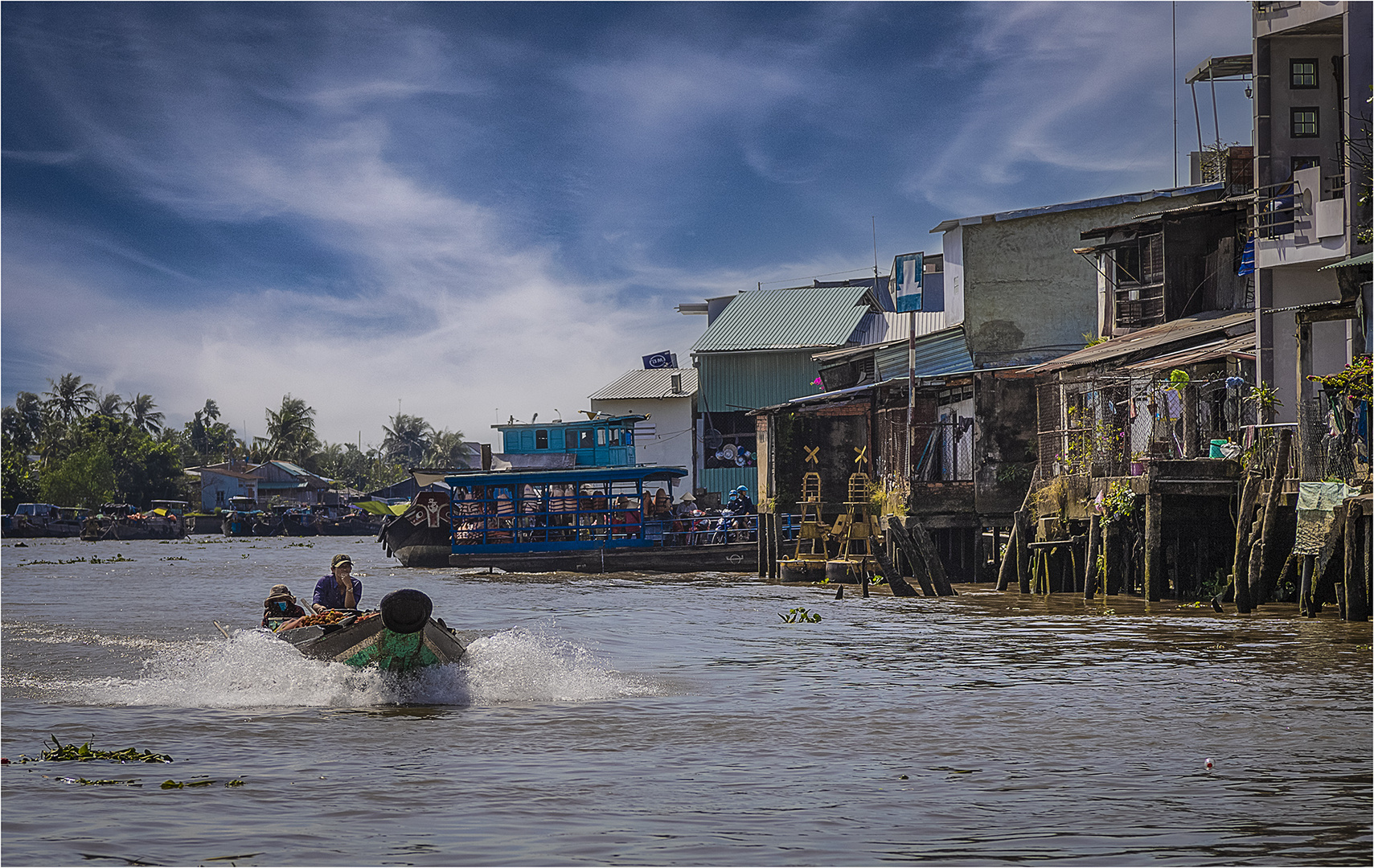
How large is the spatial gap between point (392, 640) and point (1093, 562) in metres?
13.8

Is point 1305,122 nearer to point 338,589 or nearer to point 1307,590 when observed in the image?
point 1307,590

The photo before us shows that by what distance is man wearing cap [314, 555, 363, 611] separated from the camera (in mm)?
15672

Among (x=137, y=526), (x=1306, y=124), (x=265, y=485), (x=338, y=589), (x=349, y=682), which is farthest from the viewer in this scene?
(x=265, y=485)

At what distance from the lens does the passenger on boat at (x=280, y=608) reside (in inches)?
633

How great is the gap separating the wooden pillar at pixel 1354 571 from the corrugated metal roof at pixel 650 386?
4112 centimetres

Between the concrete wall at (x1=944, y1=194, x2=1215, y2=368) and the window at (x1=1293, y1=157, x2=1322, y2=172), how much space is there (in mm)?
11324

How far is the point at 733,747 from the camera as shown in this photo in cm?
1061

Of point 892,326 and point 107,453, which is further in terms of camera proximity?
point 107,453

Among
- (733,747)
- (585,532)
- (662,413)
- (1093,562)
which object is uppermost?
(662,413)

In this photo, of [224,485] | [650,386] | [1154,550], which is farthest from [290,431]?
[1154,550]

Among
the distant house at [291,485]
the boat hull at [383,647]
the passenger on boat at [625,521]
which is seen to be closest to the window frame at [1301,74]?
the boat hull at [383,647]

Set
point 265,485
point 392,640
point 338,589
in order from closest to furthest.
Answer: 1. point 392,640
2. point 338,589
3. point 265,485

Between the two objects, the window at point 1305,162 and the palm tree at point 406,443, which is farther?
the palm tree at point 406,443

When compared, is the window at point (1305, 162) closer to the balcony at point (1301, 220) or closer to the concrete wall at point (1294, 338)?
the balcony at point (1301, 220)
